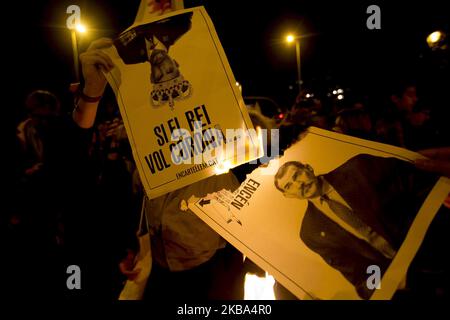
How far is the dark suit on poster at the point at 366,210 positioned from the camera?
1.05 m

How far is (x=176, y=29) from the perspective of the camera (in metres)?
1.23

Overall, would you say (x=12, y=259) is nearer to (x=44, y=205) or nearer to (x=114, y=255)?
(x=44, y=205)

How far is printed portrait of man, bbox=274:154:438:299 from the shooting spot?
1.05m

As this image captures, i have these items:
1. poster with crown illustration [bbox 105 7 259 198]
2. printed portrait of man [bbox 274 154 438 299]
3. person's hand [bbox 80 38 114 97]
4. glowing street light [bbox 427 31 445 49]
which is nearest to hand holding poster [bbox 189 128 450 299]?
printed portrait of man [bbox 274 154 438 299]

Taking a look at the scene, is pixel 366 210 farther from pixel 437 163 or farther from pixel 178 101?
pixel 178 101

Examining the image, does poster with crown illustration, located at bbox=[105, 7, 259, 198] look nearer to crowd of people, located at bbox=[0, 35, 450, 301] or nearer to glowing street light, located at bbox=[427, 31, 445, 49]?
crowd of people, located at bbox=[0, 35, 450, 301]

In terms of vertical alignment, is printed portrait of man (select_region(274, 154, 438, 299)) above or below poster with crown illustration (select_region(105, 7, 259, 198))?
below

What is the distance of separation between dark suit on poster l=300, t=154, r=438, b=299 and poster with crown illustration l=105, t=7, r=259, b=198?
34 centimetres

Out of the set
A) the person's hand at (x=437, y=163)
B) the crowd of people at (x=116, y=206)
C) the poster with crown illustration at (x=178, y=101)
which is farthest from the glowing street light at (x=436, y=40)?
the poster with crown illustration at (x=178, y=101)

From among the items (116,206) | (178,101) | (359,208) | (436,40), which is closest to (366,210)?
(359,208)

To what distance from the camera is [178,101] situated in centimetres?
122
